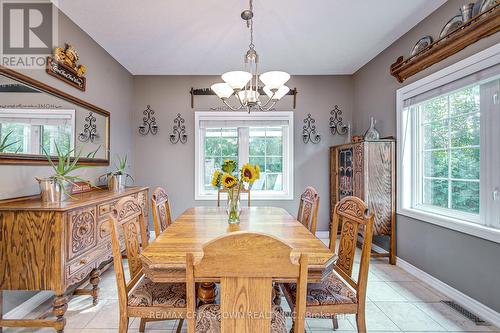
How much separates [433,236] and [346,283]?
1505 millimetres

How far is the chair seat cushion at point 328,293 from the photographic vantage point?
139 cm

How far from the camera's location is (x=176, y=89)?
4.07 metres

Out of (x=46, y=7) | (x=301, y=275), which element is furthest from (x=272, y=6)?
(x=301, y=275)

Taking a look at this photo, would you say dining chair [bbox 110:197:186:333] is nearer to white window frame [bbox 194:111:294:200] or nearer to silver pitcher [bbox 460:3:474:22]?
white window frame [bbox 194:111:294:200]

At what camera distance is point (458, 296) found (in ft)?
7.16

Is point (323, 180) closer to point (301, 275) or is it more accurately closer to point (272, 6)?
point (272, 6)

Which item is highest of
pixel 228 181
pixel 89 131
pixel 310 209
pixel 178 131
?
pixel 178 131

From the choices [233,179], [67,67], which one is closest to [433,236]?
[233,179]

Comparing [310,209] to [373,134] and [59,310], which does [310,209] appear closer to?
[373,134]

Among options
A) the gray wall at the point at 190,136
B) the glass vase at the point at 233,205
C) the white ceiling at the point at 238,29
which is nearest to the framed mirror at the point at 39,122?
the white ceiling at the point at 238,29

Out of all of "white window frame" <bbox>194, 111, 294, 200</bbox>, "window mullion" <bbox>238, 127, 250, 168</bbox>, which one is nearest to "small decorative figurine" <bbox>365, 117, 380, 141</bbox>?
"white window frame" <bbox>194, 111, 294, 200</bbox>

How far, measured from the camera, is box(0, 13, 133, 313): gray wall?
6.29ft

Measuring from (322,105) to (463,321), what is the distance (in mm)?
3138

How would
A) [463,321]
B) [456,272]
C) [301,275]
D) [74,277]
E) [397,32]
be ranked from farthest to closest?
[397,32], [456,272], [463,321], [74,277], [301,275]
